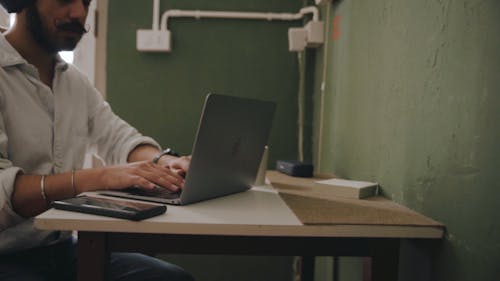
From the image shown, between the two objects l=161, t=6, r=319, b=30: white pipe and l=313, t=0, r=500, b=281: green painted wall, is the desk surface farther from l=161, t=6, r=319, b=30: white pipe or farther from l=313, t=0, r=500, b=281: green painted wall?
l=161, t=6, r=319, b=30: white pipe

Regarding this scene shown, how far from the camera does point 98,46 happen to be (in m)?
2.37

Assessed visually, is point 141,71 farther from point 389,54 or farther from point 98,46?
point 389,54

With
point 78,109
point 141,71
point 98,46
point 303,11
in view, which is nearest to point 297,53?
point 303,11

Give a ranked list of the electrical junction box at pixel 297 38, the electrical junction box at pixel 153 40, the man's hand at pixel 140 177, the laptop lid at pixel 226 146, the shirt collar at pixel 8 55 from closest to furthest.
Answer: the laptop lid at pixel 226 146
the man's hand at pixel 140 177
the shirt collar at pixel 8 55
the electrical junction box at pixel 297 38
the electrical junction box at pixel 153 40

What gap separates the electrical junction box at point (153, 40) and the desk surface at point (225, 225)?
1.56 metres

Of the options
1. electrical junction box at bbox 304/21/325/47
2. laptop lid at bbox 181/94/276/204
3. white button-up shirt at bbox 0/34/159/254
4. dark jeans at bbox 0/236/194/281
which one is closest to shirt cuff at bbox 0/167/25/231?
white button-up shirt at bbox 0/34/159/254

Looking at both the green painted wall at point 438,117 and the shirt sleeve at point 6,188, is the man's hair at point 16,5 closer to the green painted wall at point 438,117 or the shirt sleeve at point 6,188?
the shirt sleeve at point 6,188

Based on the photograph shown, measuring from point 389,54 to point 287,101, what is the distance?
116 cm

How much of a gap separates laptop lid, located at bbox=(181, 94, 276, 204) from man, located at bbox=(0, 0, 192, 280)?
94 millimetres

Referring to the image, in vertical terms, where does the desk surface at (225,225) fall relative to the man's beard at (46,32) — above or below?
below

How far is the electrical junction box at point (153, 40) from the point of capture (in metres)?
A: 2.28

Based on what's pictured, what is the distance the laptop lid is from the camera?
87cm

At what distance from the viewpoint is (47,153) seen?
47.0 inches

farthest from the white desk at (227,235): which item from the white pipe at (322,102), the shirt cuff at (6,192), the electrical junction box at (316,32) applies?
the electrical junction box at (316,32)
